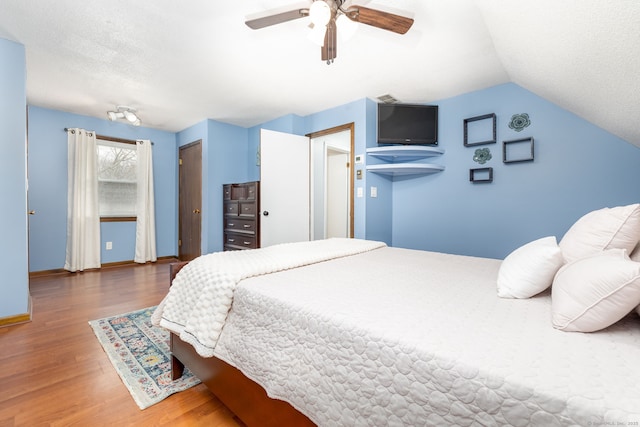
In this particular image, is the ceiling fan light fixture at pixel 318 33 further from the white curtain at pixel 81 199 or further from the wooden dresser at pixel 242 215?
the white curtain at pixel 81 199

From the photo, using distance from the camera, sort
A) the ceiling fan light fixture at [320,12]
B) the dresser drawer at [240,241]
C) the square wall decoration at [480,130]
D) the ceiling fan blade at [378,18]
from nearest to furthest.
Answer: the ceiling fan light fixture at [320,12], the ceiling fan blade at [378,18], the square wall decoration at [480,130], the dresser drawer at [240,241]

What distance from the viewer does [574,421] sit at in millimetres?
516

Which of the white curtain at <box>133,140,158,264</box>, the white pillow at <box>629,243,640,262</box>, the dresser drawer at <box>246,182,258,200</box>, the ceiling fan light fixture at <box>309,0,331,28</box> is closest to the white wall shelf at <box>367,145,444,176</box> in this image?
the dresser drawer at <box>246,182,258,200</box>

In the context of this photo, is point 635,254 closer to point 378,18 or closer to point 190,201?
point 378,18

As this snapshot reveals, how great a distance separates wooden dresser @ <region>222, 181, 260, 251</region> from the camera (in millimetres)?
3564

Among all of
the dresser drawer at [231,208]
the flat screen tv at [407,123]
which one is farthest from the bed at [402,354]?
the dresser drawer at [231,208]

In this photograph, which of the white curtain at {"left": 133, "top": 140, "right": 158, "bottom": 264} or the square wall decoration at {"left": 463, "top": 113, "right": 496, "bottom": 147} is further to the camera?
the white curtain at {"left": 133, "top": 140, "right": 158, "bottom": 264}

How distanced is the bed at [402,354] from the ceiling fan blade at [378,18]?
4.91 ft

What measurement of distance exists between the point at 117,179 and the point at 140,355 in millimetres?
3687

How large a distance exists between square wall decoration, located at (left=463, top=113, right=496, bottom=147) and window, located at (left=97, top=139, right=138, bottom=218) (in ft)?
16.5

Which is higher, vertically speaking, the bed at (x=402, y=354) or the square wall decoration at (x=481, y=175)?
the square wall decoration at (x=481, y=175)

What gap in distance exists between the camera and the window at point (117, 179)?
4348mm

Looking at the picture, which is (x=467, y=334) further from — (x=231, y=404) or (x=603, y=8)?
(x=603, y=8)

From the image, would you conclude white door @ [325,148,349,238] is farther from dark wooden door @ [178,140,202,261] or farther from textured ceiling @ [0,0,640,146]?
dark wooden door @ [178,140,202,261]
